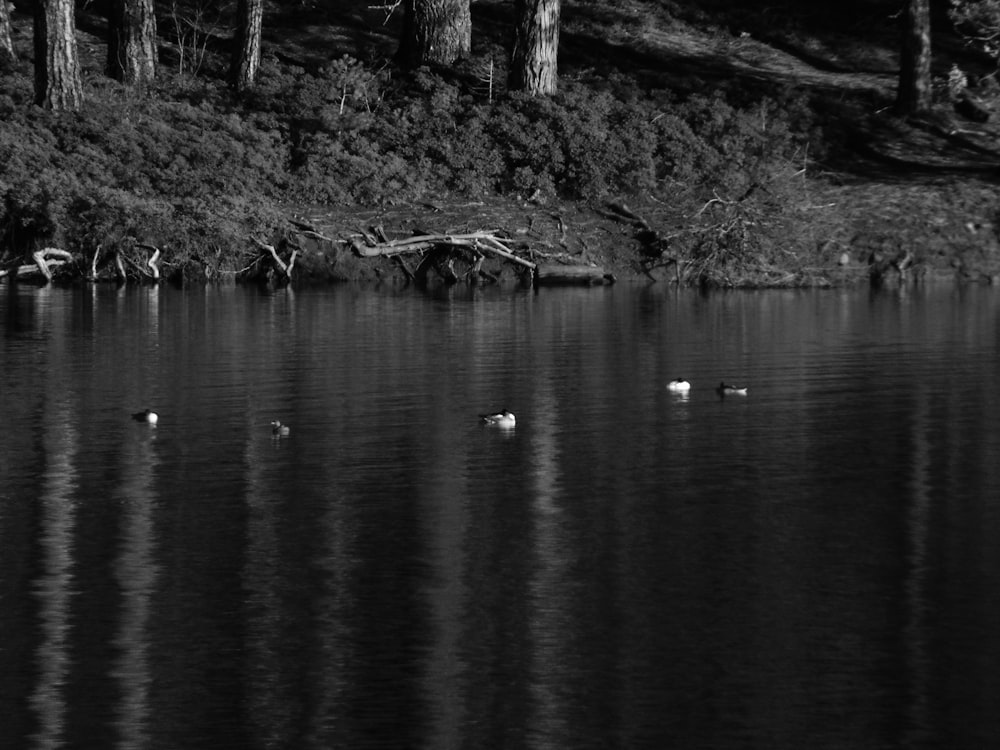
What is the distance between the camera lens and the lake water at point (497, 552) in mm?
10148

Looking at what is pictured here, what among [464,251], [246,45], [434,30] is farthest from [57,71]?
[464,251]

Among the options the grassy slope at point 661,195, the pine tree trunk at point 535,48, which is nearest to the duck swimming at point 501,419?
the grassy slope at point 661,195

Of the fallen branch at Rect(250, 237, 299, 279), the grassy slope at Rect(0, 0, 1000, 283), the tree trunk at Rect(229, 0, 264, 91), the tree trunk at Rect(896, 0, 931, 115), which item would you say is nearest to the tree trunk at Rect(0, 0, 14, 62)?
the grassy slope at Rect(0, 0, 1000, 283)

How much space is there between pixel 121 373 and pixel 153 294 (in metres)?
14.3

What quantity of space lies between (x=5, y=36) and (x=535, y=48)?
50.0 ft

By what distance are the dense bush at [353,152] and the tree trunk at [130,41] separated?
129 centimetres

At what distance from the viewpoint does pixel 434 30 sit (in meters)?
49.4

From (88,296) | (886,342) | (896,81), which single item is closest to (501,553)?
(886,342)

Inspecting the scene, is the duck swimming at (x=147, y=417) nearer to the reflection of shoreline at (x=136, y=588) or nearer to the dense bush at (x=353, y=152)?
the reflection of shoreline at (x=136, y=588)

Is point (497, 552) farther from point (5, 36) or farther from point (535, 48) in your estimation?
point (5, 36)

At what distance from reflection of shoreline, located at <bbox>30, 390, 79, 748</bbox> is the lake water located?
38 mm

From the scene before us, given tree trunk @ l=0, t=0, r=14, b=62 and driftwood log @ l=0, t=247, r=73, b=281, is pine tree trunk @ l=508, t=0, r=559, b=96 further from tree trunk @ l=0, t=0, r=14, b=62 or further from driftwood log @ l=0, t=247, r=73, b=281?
tree trunk @ l=0, t=0, r=14, b=62

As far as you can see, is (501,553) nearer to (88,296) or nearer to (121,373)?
(121,373)

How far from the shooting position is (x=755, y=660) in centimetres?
1094
